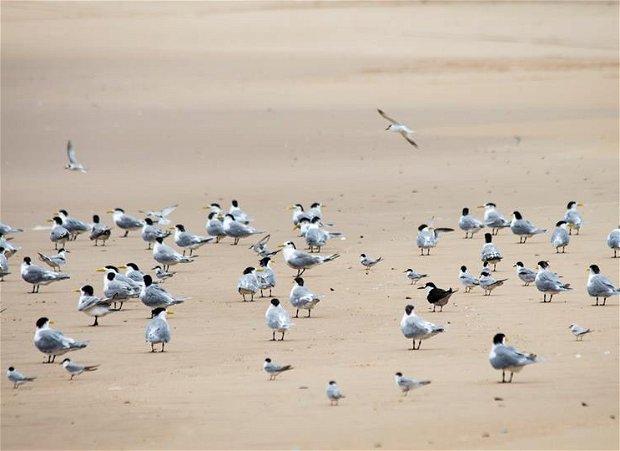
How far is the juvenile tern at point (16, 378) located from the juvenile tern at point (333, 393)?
2896 millimetres

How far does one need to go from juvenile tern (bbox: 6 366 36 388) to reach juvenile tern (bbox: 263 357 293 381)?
2170 mm

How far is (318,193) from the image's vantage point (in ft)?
87.4

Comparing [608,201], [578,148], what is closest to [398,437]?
[608,201]

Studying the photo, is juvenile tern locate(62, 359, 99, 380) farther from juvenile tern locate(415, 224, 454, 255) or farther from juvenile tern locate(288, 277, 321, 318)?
juvenile tern locate(415, 224, 454, 255)

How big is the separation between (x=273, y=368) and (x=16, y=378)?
7.67ft

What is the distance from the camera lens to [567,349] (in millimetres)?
12562

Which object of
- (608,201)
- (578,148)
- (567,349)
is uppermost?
(578,148)

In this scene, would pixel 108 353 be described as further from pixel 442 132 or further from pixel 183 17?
pixel 183 17

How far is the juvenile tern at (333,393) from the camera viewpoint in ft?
35.1

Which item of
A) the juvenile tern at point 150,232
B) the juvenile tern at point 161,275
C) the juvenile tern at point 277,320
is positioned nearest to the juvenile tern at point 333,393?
the juvenile tern at point 277,320

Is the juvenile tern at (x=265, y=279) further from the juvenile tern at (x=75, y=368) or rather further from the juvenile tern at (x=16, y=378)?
the juvenile tern at (x=16, y=378)

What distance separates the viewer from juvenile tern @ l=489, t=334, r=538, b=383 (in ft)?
36.8

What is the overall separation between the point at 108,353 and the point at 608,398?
16.9 feet

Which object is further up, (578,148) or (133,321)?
(578,148)
